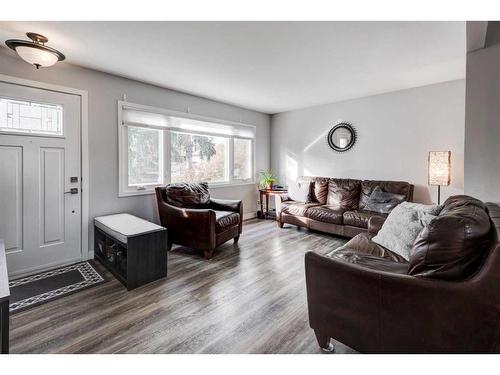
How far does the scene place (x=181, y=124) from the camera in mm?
4066

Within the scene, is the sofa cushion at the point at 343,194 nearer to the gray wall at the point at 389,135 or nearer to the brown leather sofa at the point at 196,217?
the gray wall at the point at 389,135

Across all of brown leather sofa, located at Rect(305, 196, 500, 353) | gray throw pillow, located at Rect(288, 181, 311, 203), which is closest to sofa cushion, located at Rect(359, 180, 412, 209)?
gray throw pillow, located at Rect(288, 181, 311, 203)

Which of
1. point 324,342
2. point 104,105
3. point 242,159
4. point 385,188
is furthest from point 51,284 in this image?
point 385,188

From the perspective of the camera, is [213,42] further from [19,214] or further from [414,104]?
[414,104]

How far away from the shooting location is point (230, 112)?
4.90m

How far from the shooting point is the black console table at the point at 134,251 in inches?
94.5

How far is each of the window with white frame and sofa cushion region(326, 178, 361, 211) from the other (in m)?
1.75

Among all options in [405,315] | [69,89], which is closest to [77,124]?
[69,89]

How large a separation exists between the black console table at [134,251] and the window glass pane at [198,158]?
144cm

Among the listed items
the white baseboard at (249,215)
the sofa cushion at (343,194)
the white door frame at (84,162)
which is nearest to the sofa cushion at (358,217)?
the sofa cushion at (343,194)

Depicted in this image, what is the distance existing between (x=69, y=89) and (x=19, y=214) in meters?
1.47

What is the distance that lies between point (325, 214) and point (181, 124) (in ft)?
8.91

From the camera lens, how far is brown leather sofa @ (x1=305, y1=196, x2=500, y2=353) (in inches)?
43.8

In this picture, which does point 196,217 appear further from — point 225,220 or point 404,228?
point 404,228
